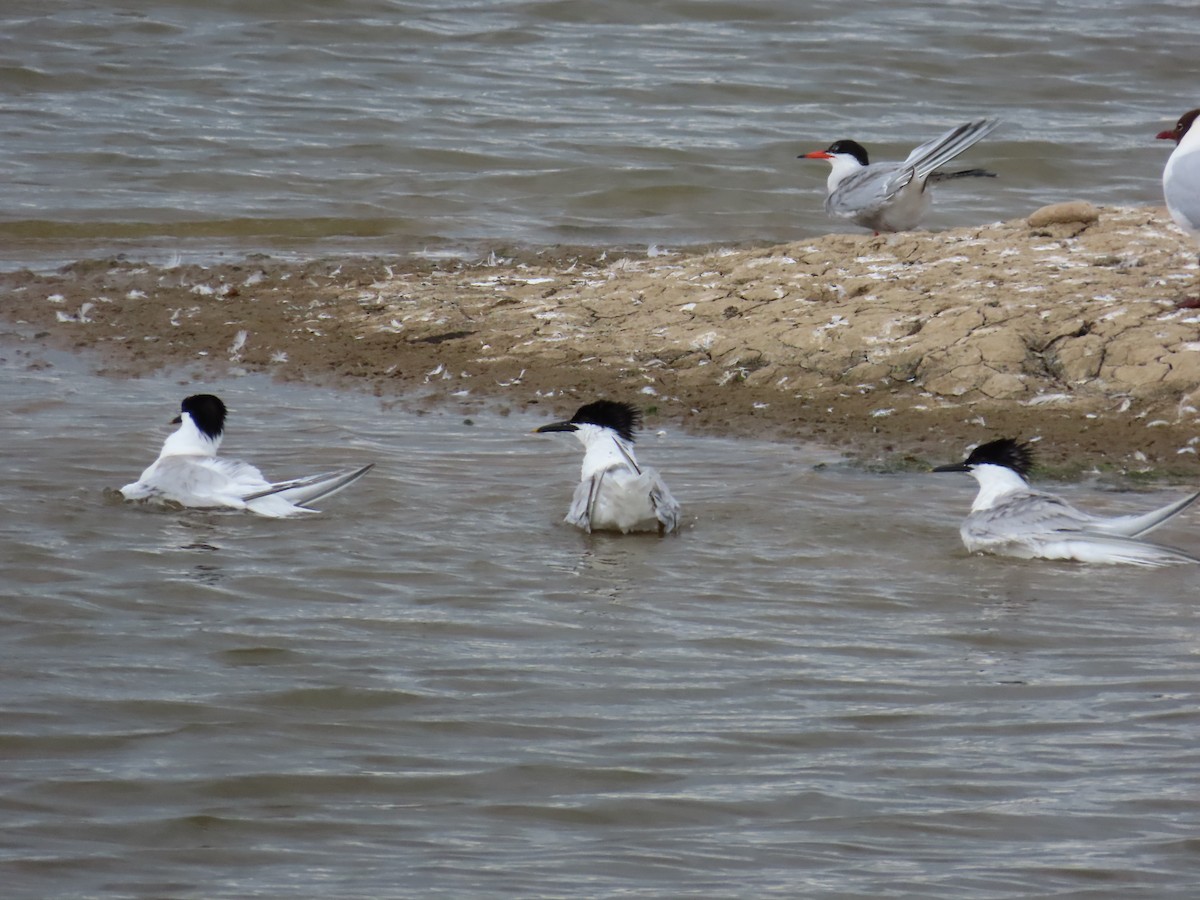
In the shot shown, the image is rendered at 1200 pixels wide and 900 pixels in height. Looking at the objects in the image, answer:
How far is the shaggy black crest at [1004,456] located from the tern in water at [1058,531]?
261 mm

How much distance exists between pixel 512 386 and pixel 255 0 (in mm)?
13026

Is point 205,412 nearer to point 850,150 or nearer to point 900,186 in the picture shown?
point 900,186

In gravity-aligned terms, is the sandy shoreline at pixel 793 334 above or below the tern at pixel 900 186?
below

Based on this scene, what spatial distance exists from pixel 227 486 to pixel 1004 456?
9.93ft

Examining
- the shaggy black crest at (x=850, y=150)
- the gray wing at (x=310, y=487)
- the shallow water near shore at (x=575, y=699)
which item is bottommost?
the shallow water near shore at (x=575, y=699)

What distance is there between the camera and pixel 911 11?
73.9 feet

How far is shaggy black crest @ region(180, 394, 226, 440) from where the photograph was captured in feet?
24.7

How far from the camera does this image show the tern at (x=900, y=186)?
451 inches

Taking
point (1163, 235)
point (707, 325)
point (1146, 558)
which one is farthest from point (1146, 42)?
point (1146, 558)

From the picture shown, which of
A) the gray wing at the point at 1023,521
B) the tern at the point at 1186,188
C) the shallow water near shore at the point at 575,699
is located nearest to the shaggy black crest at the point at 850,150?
the tern at the point at 1186,188

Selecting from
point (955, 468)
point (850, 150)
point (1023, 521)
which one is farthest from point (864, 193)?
point (1023, 521)

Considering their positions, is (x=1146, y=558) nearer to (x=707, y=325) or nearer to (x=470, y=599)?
(x=470, y=599)

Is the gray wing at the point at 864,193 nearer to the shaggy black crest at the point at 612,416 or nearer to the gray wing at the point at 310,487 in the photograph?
the shaggy black crest at the point at 612,416

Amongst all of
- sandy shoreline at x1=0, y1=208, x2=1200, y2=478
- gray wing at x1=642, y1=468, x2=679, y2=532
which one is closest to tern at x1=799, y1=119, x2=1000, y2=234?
sandy shoreline at x1=0, y1=208, x2=1200, y2=478
